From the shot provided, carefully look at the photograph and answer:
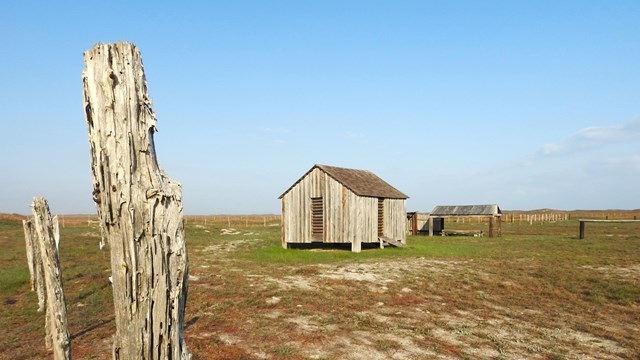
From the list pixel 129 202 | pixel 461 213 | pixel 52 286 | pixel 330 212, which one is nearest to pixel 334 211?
pixel 330 212

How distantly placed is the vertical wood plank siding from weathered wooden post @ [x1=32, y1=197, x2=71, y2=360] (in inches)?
737

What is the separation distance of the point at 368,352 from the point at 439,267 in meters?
12.4

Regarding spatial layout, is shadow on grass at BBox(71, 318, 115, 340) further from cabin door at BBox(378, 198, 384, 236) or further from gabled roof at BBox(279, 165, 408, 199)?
cabin door at BBox(378, 198, 384, 236)

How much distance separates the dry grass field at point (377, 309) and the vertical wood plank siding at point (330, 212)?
Result: 495cm

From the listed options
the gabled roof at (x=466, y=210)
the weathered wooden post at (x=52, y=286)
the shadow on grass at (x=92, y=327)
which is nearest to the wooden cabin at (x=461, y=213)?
the gabled roof at (x=466, y=210)

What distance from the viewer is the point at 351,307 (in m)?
12.6

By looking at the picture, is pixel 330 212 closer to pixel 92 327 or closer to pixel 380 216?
pixel 380 216

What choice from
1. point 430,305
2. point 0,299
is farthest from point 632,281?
point 0,299

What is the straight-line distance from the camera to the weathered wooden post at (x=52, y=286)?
816 cm

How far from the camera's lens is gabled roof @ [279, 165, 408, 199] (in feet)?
90.5

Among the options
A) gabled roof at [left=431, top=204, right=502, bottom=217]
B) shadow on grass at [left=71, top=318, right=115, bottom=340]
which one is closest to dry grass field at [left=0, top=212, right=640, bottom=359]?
shadow on grass at [left=71, top=318, right=115, bottom=340]

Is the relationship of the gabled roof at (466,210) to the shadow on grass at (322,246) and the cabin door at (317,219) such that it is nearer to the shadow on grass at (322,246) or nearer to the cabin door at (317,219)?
the shadow on grass at (322,246)

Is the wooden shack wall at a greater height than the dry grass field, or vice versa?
the wooden shack wall

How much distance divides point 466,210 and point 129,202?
47.3 m
